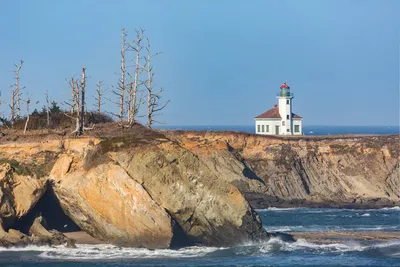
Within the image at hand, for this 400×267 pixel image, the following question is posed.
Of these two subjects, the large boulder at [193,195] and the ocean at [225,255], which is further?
the large boulder at [193,195]

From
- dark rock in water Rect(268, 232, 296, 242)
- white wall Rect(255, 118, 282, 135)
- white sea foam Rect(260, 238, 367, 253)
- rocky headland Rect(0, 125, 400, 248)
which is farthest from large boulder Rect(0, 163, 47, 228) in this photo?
Result: white wall Rect(255, 118, 282, 135)

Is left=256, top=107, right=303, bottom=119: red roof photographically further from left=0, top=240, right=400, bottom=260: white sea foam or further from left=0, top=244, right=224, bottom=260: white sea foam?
left=0, top=244, right=224, bottom=260: white sea foam

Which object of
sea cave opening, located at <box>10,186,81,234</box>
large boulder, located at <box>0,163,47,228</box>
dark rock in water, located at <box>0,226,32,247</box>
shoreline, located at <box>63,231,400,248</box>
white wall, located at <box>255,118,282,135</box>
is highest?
white wall, located at <box>255,118,282,135</box>

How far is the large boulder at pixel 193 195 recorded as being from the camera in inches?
1544

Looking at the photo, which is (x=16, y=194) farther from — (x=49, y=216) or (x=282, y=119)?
(x=282, y=119)

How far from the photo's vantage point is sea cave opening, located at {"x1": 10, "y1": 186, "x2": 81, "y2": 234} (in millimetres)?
41688

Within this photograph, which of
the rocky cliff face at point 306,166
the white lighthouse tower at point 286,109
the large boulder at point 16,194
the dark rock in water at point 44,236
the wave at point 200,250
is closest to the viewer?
the wave at point 200,250

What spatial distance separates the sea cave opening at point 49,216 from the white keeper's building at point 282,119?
53899mm

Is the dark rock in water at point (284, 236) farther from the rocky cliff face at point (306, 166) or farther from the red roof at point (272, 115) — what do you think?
the red roof at point (272, 115)

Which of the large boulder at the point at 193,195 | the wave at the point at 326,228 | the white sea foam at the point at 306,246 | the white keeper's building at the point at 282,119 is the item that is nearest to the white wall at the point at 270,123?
the white keeper's building at the point at 282,119

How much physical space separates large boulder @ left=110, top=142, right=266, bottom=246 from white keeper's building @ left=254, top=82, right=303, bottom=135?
5539 centimetres

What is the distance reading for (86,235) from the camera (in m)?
42.3

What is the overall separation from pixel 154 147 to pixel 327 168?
1498 inches

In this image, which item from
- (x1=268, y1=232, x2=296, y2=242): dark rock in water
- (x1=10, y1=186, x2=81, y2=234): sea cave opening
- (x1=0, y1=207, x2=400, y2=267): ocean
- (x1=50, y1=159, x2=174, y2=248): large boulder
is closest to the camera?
(x1=0, y1=207, x2=400, y2=267): ocean
